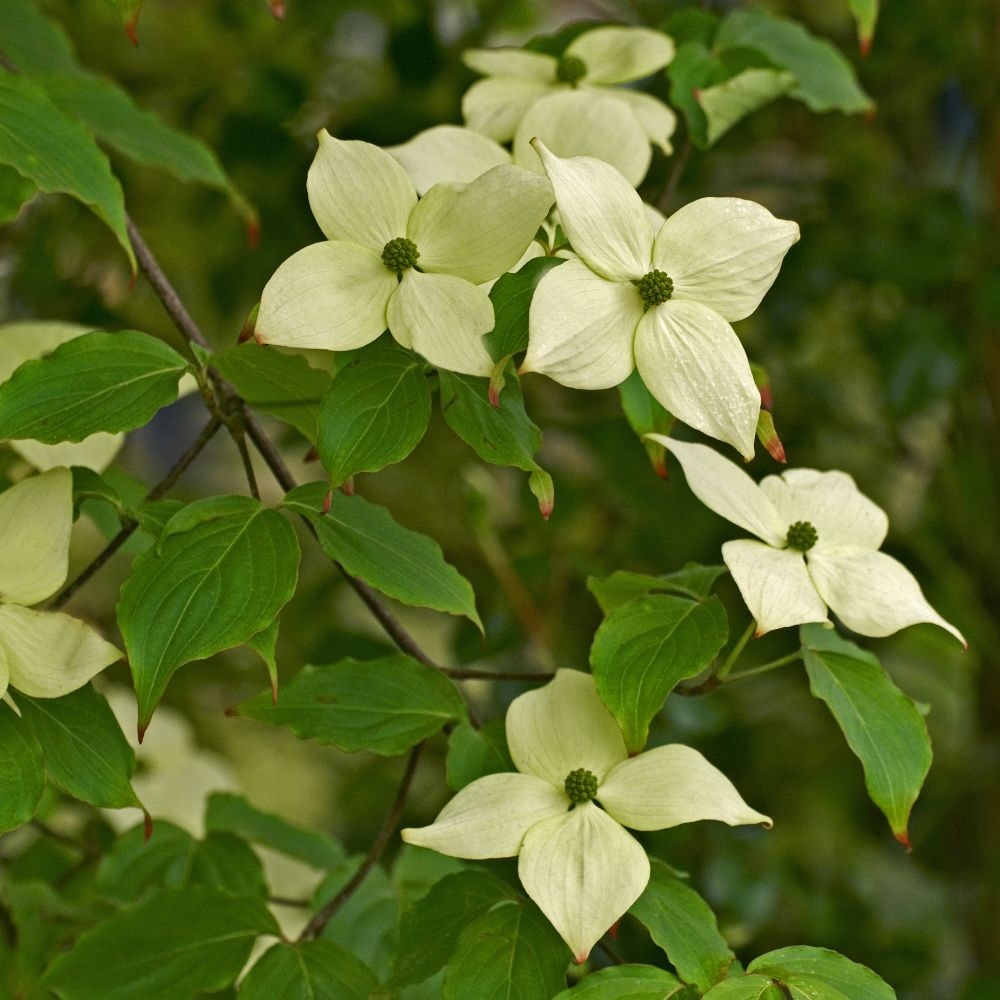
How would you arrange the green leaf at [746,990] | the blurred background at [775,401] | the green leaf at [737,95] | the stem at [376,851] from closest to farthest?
the green leaf at [746,990] → the stem at [376,851] → the green leaf at [737,95] → the blurred background at [775,401]

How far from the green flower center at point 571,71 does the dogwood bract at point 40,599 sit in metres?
0.31

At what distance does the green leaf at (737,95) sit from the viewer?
621 millimetres

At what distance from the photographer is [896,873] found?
1.45 meters

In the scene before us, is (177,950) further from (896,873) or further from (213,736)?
(896,873)

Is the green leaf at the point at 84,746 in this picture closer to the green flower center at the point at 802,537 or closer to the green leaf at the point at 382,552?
the green leaf at the point at 382,552

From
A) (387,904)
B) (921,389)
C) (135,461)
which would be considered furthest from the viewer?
(135,461)

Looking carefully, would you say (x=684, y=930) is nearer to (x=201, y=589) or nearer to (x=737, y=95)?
(x=201, y=589)

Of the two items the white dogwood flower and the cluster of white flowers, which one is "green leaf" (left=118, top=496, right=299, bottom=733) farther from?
the white dogwood flower

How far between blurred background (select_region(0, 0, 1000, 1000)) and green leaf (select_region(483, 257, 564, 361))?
0.40 m

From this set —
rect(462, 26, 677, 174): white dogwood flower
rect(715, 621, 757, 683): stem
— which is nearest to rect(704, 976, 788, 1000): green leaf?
rect(715, 621, 757, 683): stem

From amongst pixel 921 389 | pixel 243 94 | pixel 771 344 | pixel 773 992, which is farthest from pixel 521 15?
pixel 773 992

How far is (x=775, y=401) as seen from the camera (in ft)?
3.81

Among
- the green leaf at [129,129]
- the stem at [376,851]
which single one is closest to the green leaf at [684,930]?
the stem at [376,851]

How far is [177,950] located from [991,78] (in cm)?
95
